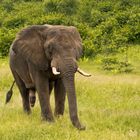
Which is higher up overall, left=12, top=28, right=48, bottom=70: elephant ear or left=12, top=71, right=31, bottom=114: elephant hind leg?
left=12, top=28, right=48, bottom=70: elephant ear

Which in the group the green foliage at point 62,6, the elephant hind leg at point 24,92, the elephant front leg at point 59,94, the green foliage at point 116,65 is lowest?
the green foliage at point 62,6

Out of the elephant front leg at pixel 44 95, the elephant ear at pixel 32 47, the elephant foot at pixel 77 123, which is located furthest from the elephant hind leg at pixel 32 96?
the elephant foot at pixel 77 123

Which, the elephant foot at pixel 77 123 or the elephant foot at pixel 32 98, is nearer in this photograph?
the elephant foot at pixel 77 123

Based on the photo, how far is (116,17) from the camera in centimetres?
2419

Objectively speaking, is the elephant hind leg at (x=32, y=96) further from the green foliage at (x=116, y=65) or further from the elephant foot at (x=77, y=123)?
the green foliage at (x=116, y=65)

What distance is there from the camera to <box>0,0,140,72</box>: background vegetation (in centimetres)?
1983

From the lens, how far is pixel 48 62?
27.4 ft

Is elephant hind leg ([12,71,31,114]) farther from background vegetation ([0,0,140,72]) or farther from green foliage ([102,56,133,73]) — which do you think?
background vegetation ([0,0,140,72])

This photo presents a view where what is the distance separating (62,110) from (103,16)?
16.4 m

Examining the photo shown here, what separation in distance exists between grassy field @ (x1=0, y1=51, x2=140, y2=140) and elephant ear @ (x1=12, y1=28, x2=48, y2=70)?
1014 millimetres

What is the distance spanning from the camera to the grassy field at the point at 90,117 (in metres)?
7.62

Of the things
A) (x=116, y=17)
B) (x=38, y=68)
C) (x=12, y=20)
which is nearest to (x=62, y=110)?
(x=38, y=68)

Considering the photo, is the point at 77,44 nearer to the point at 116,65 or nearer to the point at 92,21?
the point at 116,65

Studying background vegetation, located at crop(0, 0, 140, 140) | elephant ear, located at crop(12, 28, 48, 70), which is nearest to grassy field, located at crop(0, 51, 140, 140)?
background vegetation, located at crop(0, 0, 140, 140)
